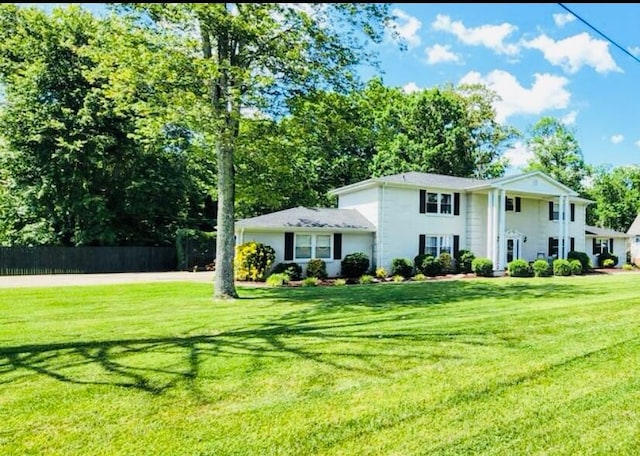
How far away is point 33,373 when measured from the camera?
4883mm

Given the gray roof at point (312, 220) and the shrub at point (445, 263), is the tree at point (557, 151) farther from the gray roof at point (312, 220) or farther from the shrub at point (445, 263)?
the gray roof at point (312, 220)

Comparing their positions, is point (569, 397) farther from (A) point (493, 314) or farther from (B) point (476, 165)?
(B) point (476, 165)

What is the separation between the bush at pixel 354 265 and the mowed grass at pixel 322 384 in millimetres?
11134

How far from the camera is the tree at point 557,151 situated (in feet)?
136

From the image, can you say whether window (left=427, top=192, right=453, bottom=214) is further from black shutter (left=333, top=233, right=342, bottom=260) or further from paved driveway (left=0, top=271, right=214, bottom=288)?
paved driveway (left=0, top=271, right=214, bottom=288)

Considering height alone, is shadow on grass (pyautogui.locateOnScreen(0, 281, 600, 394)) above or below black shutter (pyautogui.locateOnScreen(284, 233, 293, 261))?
below

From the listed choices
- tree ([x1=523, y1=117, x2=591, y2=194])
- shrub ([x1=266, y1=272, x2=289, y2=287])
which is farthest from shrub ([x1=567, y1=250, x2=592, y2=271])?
tree ([x1=523, y1=117, x2=591, y2=194])

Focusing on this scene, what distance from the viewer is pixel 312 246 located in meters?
20.0

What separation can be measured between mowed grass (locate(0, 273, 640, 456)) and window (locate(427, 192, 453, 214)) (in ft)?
46.6

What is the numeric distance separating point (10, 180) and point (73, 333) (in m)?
21.0

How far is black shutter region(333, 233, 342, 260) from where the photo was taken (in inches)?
805

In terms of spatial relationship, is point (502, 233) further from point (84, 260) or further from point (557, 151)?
point (557, 151)

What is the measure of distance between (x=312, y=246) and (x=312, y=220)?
4.21ft

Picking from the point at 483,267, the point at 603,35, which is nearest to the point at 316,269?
the point at 483,267
